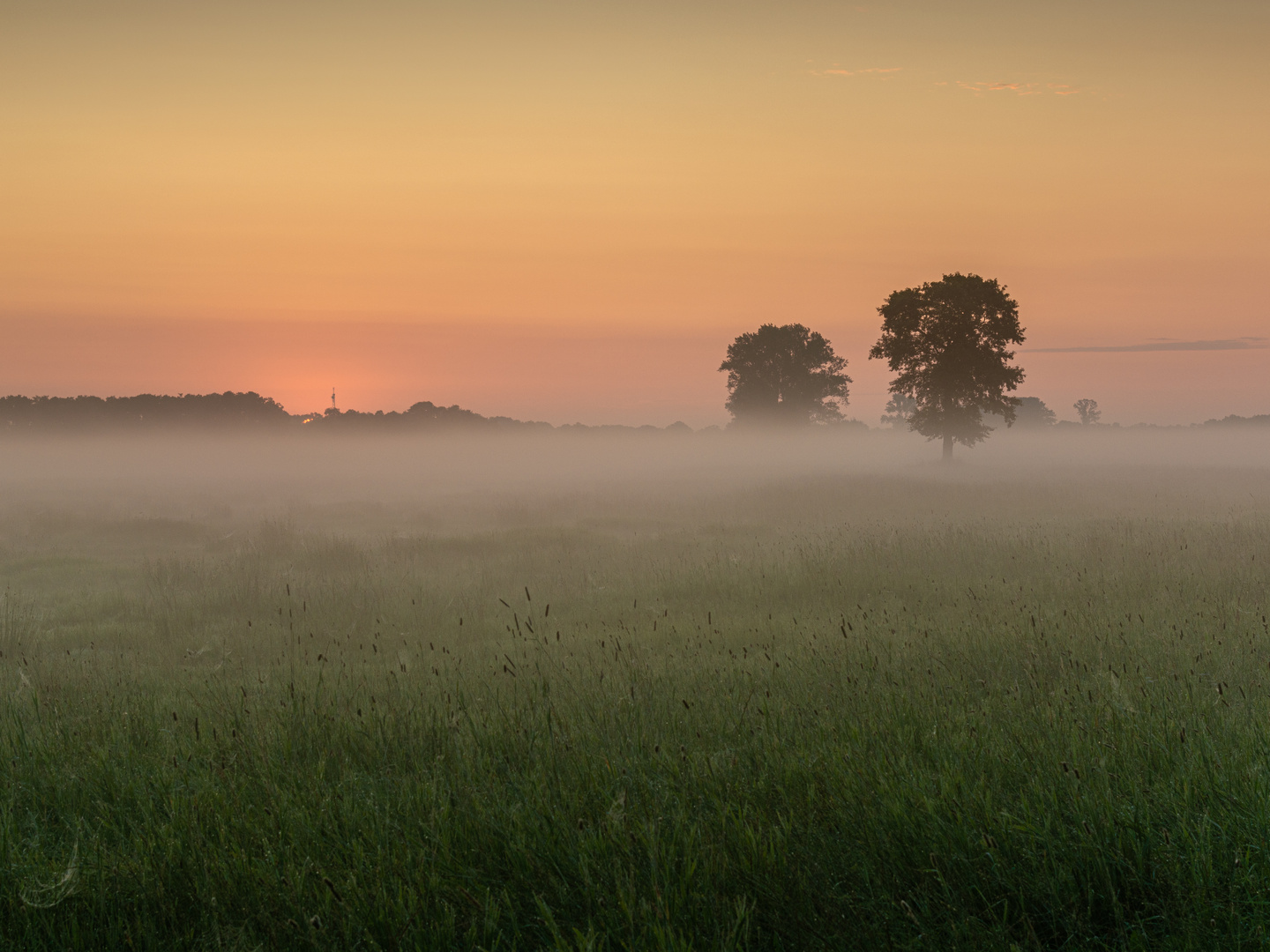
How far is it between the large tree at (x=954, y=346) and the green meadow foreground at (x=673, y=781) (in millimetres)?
30634

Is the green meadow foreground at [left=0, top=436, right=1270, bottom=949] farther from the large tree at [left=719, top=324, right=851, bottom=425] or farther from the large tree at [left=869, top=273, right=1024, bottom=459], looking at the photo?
the large tree at [left=719, top=324, right=851, bottom=425]

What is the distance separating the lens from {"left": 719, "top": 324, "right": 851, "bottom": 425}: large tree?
6531 centimetres

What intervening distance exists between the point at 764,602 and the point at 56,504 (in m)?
26.4

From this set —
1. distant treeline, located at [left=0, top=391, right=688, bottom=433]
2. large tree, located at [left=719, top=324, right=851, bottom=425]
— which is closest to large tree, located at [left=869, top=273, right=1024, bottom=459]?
large tree, located at [left=719, top=324, right=851, bottom=425]

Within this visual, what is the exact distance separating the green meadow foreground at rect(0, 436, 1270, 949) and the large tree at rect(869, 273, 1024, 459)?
3063 centimetres

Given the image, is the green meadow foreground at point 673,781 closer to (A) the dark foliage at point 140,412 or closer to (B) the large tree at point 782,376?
(B) the large tree at point 782,376

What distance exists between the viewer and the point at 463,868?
8.89 feet

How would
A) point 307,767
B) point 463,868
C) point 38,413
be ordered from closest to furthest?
1. point 463,868
2. point 307,767
3. point 38,413

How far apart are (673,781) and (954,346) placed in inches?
1533

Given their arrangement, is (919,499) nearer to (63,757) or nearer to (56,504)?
(63,757)

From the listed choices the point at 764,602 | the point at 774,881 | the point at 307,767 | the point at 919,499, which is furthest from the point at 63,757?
the point at 919,499

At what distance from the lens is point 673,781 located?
3.39 meters

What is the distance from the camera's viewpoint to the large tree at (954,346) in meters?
37.9

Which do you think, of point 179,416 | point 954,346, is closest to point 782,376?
point 954,346
